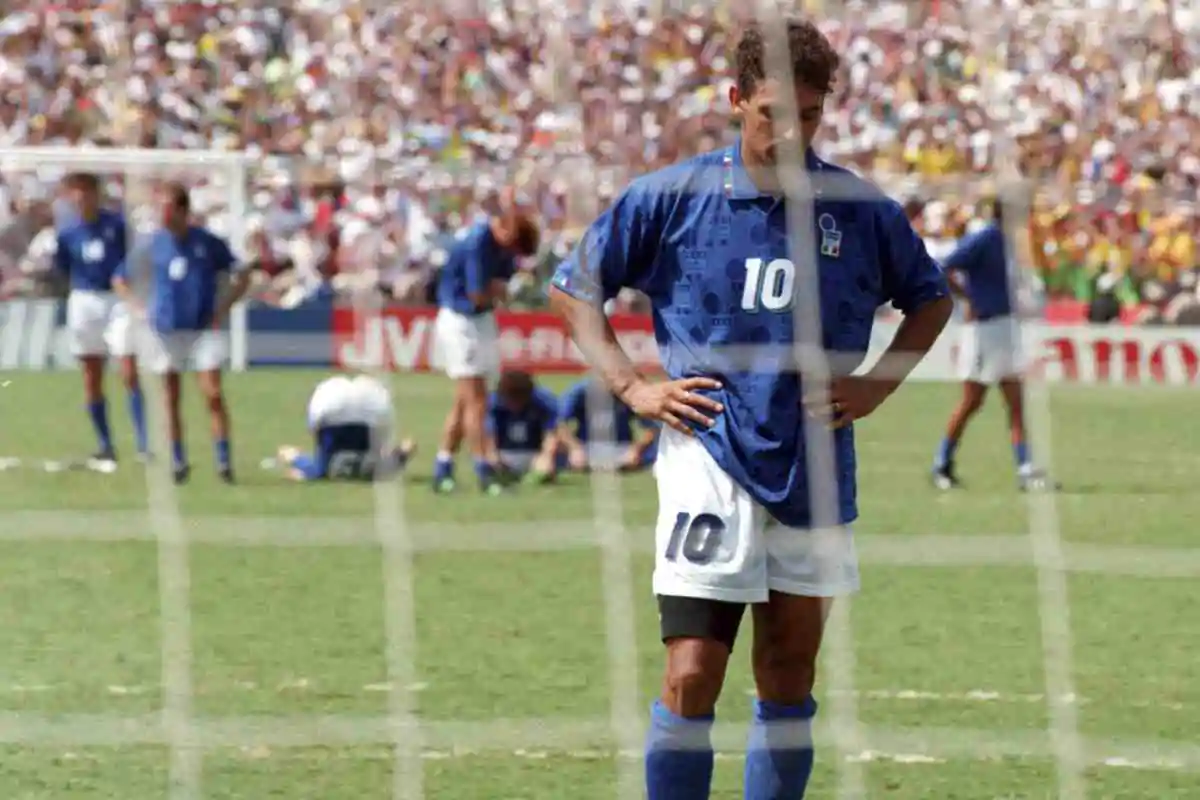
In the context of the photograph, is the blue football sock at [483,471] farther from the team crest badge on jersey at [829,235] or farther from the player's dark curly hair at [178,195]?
the team crest badge on jersey at [829,235]

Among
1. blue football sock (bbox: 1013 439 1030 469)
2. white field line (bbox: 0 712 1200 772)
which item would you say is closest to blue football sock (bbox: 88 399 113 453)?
blue football sock (bbox: 1013 439 1030 469)

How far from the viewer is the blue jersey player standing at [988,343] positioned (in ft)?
43.2

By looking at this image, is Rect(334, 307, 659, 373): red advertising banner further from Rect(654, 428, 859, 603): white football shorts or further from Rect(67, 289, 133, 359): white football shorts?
Rect(654, 428, 859, 603): white football shorts

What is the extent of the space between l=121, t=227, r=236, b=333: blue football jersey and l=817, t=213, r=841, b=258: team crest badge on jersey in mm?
9295

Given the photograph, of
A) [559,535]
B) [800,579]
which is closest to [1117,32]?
[559,535]

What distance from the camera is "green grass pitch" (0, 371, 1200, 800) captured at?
5.89 meters

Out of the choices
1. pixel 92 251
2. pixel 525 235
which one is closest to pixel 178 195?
pixel 92 251

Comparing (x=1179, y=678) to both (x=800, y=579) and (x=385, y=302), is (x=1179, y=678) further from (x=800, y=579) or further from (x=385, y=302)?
(x=385, y=302)

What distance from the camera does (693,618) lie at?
14.7ft

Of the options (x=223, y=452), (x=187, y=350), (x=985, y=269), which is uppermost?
(x=985, y=269)

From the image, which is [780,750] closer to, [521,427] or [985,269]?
[985,269]

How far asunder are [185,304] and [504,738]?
7.73 metres

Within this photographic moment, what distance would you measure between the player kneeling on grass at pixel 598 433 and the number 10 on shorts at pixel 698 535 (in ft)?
29.5

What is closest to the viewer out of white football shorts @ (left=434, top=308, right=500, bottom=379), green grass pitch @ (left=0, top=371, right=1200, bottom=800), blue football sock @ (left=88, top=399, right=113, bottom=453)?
green grass pitch @ (left=0, top=371, right=1200, bottom=800)
